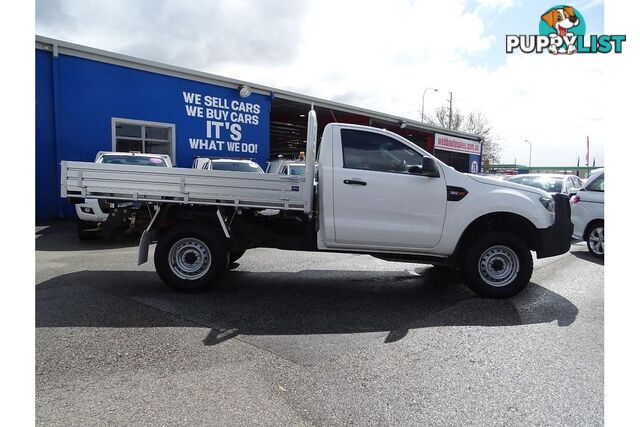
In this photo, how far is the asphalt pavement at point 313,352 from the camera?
9.85 feet

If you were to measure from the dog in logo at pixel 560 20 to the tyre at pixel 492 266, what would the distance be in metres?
3.83

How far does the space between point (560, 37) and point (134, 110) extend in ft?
43.7

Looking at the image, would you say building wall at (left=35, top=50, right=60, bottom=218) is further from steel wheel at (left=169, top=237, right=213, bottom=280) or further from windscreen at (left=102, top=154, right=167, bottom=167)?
steel wheel at (left=169, top=237, right=213, bottom=280)

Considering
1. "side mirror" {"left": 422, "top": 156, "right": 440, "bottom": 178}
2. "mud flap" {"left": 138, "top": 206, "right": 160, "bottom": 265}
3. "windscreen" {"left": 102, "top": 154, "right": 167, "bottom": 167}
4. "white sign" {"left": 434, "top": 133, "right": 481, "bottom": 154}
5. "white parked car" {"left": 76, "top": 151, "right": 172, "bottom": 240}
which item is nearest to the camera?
"side mirror" {"left": 422, "top": 156, "right": 440, "bottom": 178}

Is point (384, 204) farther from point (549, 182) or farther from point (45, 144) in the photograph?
point (45, 144)

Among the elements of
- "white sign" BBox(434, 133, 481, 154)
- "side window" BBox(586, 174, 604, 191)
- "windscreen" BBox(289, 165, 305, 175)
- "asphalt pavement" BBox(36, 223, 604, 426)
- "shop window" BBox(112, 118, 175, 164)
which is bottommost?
"asphalt pavement" BBox(36, 223, 604, 426)

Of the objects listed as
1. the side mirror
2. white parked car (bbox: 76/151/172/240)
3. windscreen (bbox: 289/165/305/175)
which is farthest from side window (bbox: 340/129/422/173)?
windscreen (bbox: 289/165/305/175)

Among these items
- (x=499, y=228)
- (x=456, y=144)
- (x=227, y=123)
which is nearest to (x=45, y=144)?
(x=227, y=123)

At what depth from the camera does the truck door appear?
549 cm

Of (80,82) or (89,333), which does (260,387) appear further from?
(80,82)

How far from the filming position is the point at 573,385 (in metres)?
3.42

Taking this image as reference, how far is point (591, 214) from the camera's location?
8.90 meters

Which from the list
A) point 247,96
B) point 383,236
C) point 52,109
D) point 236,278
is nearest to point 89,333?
point 236,278

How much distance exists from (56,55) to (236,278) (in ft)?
36.5
